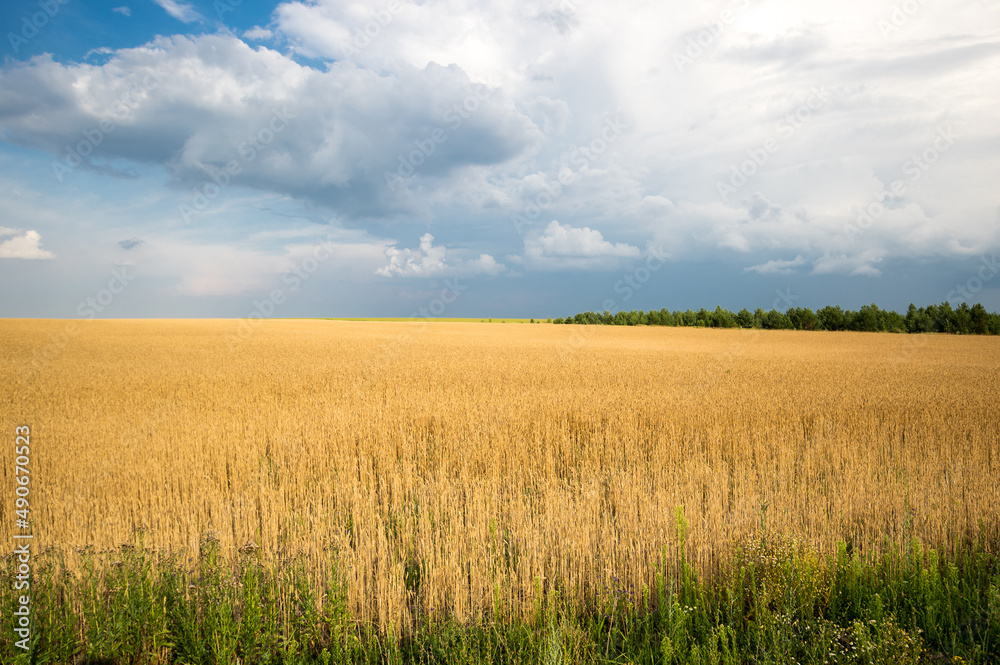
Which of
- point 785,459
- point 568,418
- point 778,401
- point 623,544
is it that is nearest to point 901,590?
point 623,544

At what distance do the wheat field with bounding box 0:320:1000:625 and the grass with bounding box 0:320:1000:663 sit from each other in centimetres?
6

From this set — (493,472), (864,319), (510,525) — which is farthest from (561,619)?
(864,319)

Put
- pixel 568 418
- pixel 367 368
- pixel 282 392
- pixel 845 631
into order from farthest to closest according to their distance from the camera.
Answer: pixel 367 368 → pixel 282 392 → pixel 568 418 → pixel 845 631

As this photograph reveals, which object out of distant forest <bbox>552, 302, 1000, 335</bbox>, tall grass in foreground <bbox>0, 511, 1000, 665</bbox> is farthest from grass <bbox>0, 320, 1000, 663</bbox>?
distant forest <bbox>552, 302, 1000, 335</bbox>

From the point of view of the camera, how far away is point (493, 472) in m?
8.32

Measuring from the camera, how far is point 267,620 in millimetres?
4195

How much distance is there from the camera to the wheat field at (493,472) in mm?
5355

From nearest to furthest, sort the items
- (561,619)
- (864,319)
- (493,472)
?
(561,619) → (493,472) → (864,319)

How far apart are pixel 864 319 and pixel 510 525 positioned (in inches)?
3431

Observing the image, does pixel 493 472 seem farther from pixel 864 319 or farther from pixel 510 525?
pixel 864 319

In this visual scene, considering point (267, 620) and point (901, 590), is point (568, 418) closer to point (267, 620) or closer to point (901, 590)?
point (901, 590)

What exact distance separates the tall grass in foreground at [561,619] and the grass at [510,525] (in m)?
0.03

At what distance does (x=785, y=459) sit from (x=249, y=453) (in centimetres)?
1021

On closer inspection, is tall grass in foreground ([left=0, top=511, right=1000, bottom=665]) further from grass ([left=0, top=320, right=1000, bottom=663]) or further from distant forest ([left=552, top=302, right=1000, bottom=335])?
distant forest ([left=552, top=302, right=1000, bottom=335])
